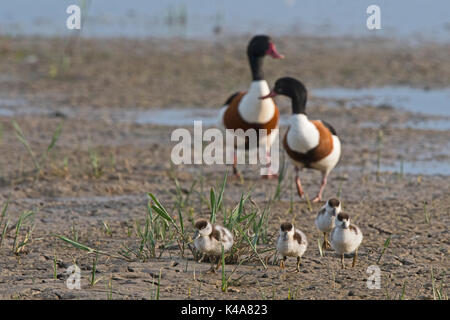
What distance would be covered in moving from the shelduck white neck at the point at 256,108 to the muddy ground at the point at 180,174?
0.59 meters

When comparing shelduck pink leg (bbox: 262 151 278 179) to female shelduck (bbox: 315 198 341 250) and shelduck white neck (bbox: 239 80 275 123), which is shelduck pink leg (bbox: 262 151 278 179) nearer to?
shelduck white neck (bbox: 239 80 275 123)

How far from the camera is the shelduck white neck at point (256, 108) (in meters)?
7.57

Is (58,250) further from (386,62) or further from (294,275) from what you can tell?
(386,62)

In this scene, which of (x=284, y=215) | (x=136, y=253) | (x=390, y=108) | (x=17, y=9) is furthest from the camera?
(x=17, y=9)

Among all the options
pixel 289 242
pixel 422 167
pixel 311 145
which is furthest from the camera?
pixel 422 167

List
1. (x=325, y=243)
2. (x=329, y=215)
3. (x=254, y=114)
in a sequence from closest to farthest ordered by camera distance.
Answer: (x=329, y=215) → (x=325, y=243) → (x=254, y=114)

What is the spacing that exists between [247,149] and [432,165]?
187 cm

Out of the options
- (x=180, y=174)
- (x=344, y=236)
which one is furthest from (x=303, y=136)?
(x=344, y=236)

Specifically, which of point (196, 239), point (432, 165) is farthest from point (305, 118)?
point (196, 239)

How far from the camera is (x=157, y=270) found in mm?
4703

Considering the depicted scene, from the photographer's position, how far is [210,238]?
462cm

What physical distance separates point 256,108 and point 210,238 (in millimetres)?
3120

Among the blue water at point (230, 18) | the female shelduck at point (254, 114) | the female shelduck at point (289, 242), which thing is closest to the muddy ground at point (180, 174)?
the female shelduck at point (289, 242)

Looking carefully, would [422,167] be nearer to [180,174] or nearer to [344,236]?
[180,174]
